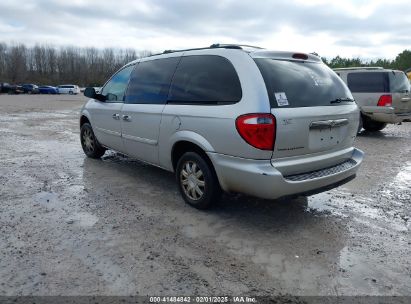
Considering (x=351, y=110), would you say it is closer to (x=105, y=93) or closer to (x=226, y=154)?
(x=226, y=154)

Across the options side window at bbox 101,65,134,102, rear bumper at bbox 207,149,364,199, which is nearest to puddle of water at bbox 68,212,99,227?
rear bumper at bbox 207,149,364,199

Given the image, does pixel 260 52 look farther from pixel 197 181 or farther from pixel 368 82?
pixel 368 82

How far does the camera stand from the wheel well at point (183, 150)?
3.94 meters

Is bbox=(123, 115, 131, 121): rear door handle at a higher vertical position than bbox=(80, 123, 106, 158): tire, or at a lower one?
higher

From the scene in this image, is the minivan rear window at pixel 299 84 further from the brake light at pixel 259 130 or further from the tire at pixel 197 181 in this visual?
the tire at pixel 197 181

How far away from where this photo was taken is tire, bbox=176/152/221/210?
3.87m

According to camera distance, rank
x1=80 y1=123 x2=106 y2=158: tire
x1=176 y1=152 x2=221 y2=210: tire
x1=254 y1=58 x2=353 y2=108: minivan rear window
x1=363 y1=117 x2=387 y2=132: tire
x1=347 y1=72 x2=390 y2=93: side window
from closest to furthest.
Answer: x1=254 y1=58 x2=353 y2=108: minivan rear window → x1=176 y1=152 x2=221 y2=210: tire → x1=80 y1=123 x2=106 y2=158: tire → x1=347 y1=72 x2=390 y2=93: side window → x1=363 y1=117 x2=387 y2=132: tire

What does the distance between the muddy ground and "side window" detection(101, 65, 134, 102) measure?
1263mm

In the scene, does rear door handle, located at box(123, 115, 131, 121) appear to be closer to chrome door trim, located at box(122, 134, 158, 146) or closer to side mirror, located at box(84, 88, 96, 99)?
chrome door trim, located at box(122, 134, 158, 146)

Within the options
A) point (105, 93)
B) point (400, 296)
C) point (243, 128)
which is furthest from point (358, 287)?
point (105, 93)

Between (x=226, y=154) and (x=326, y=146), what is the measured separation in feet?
3.67

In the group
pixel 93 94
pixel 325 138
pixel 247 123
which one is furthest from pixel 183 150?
pixel 93 94

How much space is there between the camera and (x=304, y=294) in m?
2.63

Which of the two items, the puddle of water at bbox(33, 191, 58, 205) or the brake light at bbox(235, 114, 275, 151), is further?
the puddle of water at bbox(33, 191, 58, 205)
